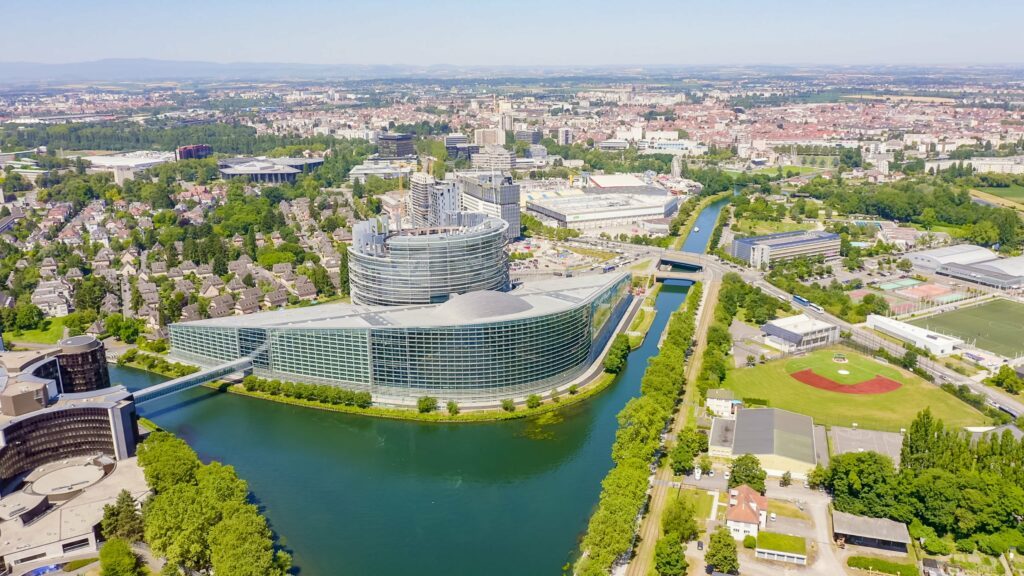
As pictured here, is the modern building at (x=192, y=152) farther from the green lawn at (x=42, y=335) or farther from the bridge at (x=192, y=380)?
the bridge at (x=192, y=380)

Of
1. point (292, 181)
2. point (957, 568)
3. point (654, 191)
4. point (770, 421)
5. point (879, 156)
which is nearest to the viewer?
point (957, 568)

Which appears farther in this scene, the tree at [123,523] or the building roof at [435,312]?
the building roof at [435,312]

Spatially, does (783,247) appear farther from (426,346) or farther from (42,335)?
(42,335)

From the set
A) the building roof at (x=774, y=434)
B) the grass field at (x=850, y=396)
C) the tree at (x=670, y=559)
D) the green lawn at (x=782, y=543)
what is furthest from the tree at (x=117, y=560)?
the grass field at (x=850, y=396)

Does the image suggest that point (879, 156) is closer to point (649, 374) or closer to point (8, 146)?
point (649, 374)

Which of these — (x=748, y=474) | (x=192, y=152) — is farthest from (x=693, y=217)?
(x=192, y=152)

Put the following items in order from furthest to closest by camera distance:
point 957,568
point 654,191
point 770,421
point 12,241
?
point 654,191 → point 12,241 → point 770,421 → point 957,568

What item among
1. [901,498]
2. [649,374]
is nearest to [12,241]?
[649,374]
